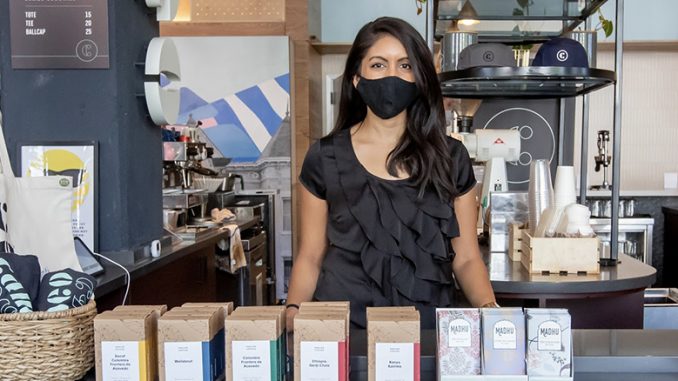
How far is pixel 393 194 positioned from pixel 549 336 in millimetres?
793

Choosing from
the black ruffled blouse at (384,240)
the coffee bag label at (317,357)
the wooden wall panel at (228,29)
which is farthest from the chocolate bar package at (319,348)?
the wooden wall panel at (228,29)

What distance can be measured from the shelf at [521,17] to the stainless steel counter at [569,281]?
128 centimetres

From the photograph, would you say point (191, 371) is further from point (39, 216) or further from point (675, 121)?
point (675, 121)

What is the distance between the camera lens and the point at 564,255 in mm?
2396

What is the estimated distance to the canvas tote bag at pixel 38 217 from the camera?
5.73ft

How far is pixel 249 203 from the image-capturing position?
5504 mm

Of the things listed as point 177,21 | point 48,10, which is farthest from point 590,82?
point 177,21

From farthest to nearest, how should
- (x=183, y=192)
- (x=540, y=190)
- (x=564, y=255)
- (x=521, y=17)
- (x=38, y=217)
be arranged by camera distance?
(x=183, y=192), (x=521, y=17), (x=540, y=190), (x=564, y=255), (x=38, y=217)

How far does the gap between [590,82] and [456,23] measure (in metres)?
0.83

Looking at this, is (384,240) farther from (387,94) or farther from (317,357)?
(317,357)

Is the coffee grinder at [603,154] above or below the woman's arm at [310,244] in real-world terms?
above

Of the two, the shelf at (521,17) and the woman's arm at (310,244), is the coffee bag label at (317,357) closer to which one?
the woman's arm at (310,244)

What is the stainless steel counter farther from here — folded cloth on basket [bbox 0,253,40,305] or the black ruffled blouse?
folded cloth on basket [bbox 0,253,40,305]

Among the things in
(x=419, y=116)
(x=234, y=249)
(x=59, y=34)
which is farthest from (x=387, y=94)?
(x=234, y=249)
